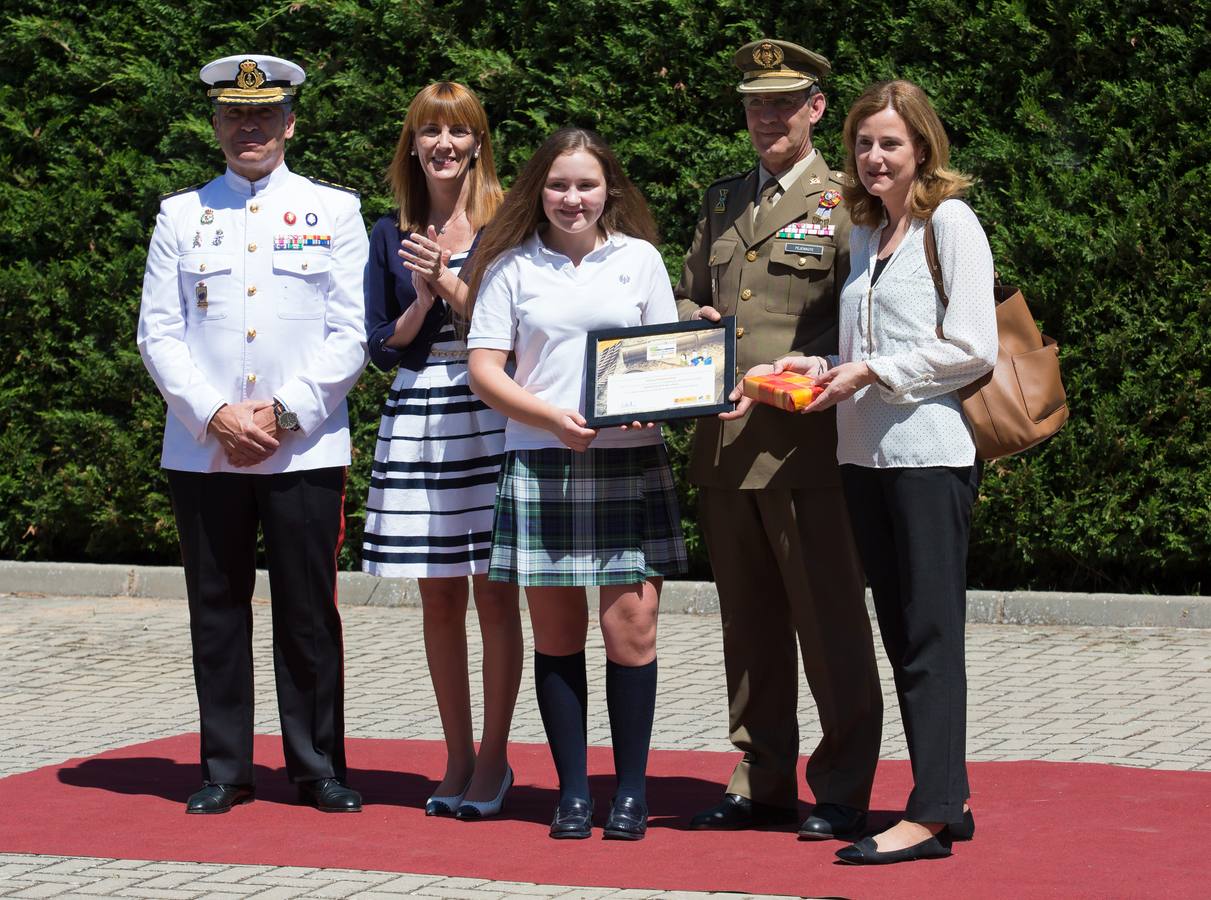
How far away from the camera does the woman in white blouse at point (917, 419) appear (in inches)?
193

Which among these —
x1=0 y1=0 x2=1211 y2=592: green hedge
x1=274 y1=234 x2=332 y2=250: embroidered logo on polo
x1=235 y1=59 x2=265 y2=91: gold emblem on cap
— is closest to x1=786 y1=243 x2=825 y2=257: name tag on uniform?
x1=274 y1=234 x2=332 y2=250: embroidered logo on polo

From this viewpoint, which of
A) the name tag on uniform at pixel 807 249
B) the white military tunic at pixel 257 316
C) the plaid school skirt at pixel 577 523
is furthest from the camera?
the white military tunic at pixel 257 316

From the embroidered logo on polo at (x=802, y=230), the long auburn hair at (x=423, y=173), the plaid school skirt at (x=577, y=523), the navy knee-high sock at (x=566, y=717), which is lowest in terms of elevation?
the navy knee-high sock at (x=566, y=717)

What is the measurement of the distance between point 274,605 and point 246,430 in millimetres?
583

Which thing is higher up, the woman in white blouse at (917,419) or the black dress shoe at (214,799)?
the woman in white blouse at (917,419)

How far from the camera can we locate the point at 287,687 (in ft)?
19.1

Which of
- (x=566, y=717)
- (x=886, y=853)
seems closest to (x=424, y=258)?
(x=566, y=717)

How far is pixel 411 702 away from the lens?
7.43 metres

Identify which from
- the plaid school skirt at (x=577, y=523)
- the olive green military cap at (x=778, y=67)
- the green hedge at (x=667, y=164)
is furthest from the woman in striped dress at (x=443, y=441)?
the green hedge at (x=667, y=164)

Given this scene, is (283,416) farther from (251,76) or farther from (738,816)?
(738,816)

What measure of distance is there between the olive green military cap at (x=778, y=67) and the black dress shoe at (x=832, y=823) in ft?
6.50

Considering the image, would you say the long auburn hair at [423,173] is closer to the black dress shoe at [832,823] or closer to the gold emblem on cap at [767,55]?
the gold emblem on cap at [767,55]

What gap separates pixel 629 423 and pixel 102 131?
6.17 meters

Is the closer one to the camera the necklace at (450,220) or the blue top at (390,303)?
the blue top at (390,303)
